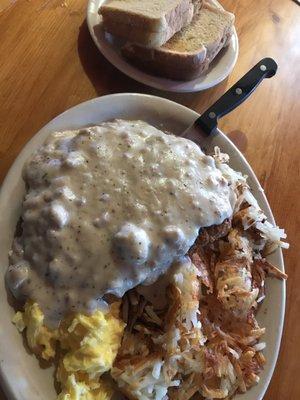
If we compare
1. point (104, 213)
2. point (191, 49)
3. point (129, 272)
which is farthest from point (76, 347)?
point (191, 49)

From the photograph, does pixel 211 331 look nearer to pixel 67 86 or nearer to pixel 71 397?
pixel 71 397

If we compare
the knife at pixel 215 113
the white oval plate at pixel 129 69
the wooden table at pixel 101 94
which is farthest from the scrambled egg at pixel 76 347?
the white oval plate at pixel 129 69

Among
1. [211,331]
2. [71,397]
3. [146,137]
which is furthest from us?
[146,137]

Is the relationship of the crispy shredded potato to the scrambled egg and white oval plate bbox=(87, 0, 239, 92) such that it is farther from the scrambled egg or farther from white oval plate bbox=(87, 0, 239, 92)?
white oval plate bbox=(87, 0, 239, 92)

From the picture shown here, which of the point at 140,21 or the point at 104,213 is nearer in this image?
the point at 104,213

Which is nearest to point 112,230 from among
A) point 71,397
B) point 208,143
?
point 71,397

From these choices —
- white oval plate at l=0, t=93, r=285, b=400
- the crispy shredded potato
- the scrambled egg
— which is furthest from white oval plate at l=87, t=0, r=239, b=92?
the scrambled egg

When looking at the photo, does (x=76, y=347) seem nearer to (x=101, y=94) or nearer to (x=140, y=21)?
(x=101, y=94)

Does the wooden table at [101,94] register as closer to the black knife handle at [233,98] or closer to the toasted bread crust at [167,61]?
the toasted bread crust at [167,61]
